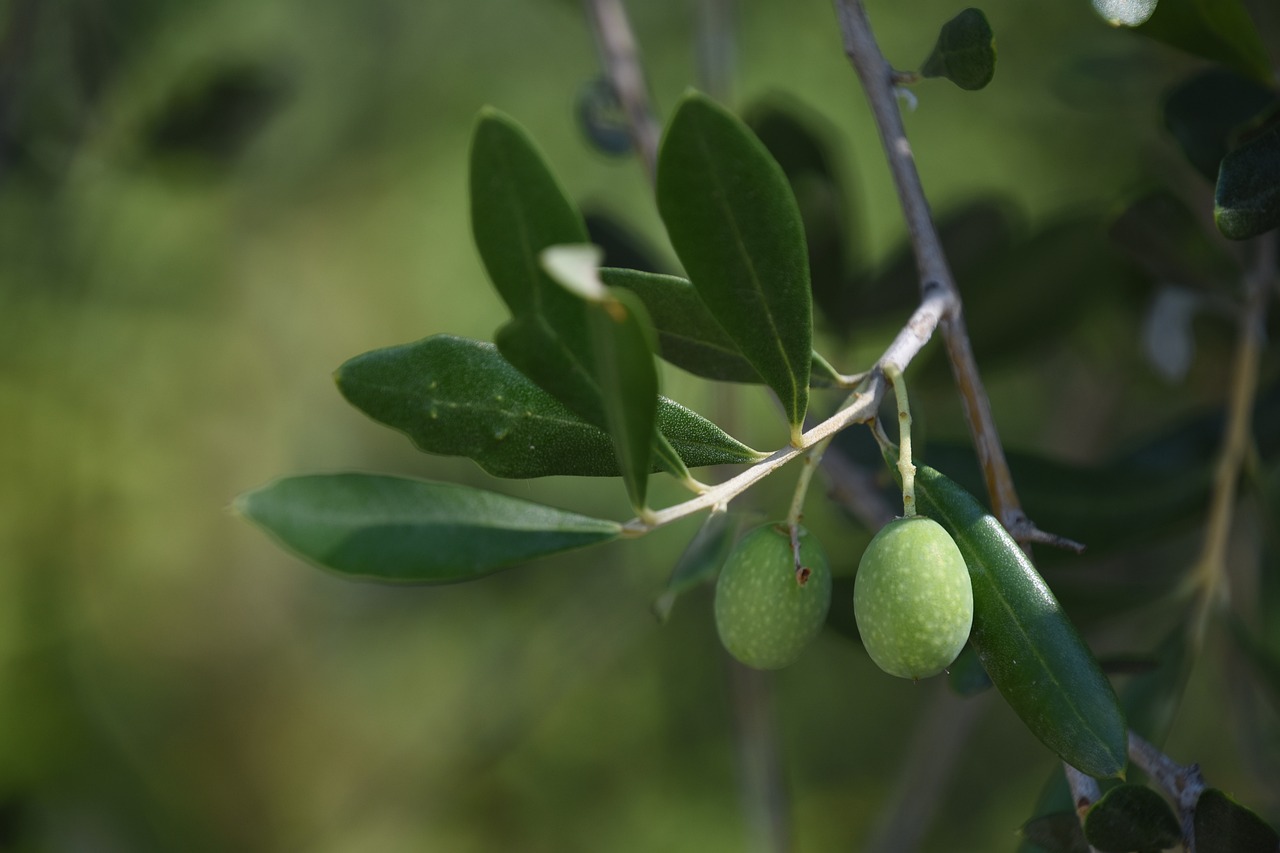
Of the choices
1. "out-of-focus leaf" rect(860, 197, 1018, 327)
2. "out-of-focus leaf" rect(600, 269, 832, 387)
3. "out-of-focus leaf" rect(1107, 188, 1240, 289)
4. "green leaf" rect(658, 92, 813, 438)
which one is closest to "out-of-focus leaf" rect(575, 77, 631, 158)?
"out-of-focus leaf" rect(860, 197, 1018, 327)

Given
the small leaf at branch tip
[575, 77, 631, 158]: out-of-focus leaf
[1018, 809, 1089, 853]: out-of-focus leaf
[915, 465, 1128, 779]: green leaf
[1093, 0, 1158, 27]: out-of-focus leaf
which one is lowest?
[1018, 809, 1089, 853]: out-of-focus leaf

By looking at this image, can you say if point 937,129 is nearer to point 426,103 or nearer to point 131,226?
point 426,103

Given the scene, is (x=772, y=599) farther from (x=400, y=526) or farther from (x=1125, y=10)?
(x=1125, y=10)

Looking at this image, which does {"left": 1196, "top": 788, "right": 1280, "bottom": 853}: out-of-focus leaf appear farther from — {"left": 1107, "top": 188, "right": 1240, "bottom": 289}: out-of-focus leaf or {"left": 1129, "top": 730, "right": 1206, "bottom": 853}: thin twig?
{"left": 1107, "top": 188, "right": 1240, "bottom": 289}: out-of-focus leaf

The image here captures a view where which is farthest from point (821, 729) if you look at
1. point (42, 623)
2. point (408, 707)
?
point (42, 623)

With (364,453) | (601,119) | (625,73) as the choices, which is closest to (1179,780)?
A: (625,73)

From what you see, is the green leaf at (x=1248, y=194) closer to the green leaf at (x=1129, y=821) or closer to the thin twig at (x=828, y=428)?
the thin twig at (x=828, y=428)
